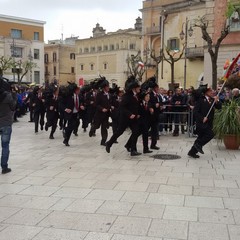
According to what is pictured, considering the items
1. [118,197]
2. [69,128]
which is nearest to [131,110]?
[69,128]

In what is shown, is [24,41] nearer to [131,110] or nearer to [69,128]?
[69,128]

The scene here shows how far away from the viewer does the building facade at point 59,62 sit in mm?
84500

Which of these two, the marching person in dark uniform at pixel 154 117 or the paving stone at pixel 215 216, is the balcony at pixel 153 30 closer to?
the marching person in dark uniform at pixel 154 117

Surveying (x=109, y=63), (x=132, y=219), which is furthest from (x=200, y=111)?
(x=109, y=63)

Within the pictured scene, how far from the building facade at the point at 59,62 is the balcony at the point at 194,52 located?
4873 cm

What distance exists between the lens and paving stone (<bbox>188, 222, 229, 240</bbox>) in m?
4.50

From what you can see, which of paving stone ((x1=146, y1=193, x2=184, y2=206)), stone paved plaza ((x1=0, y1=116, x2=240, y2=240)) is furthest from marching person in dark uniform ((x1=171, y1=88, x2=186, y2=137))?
paving stone ((x1=146, y1=193, x2=184, y2=206))

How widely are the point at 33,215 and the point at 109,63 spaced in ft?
233

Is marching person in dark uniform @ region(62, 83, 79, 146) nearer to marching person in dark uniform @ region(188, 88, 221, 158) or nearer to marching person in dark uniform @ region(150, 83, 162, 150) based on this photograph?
marching person in dark uniform @ region(150, 83, 162, 150)

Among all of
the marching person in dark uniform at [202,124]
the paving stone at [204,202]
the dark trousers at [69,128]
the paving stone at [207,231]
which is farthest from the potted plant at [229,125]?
the paving stone at [207,231]

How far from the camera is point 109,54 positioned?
74.4m

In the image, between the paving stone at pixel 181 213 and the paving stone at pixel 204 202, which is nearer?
the paving stone at pixel 181 213

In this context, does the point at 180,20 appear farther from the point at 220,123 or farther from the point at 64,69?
the point at 64,69

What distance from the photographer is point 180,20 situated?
1665 inches
